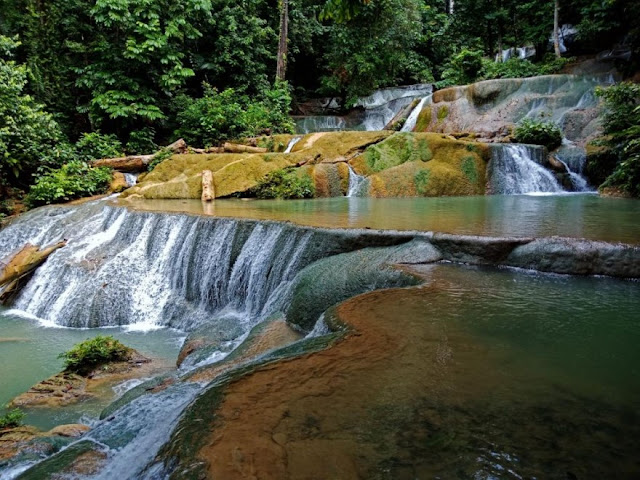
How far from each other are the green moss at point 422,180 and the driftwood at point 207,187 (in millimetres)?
5389

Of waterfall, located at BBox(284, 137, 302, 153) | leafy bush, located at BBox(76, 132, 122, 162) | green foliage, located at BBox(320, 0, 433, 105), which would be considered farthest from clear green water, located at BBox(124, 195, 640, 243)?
green foliage, located at BBox(320, 0, 433, 105)

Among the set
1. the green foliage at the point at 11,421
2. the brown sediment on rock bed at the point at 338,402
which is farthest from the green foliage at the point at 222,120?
the brown sediment on rock bed at the point at 338,402

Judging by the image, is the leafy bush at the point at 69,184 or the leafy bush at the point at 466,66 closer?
the leafy bush at the point at 69,184

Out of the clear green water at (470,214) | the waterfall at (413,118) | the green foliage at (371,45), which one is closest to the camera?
the clear green water at (470,214)

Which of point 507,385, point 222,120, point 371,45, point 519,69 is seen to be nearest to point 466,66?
point 519,69

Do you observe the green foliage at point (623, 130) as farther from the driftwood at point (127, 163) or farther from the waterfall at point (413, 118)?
the driftwood at point (127, 163)

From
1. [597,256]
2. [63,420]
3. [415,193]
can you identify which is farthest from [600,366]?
[415,193]

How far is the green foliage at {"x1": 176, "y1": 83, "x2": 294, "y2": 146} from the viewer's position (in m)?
16.1

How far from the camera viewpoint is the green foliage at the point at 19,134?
11.7 m

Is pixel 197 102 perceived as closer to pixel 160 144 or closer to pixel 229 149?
pixel 160 144

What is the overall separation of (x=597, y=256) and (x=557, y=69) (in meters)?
17.6

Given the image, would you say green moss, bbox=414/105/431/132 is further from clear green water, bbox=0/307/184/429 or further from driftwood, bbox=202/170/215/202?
clear green water, bbox=0/307/184/429

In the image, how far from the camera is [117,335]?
6957mm

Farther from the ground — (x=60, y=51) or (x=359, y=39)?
(x=359, y=39)
